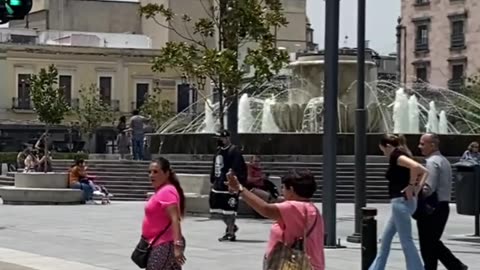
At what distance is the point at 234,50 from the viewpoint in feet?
74.7

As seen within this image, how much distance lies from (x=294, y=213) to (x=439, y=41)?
257ft

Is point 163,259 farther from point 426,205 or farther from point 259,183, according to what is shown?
point 259,183

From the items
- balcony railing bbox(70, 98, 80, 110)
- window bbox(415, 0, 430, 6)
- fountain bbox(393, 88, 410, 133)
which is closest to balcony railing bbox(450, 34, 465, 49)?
window bbox(415, 0, 430, 6)

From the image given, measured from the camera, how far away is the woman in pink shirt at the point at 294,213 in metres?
7.18

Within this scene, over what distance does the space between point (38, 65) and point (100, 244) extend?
185ft

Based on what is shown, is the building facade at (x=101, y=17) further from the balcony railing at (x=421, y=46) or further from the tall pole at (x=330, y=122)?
the tall pole at (x=330, y=122)

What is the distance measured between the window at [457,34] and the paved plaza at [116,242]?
59015 mm

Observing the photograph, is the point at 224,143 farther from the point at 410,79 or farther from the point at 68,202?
the point at 410,79

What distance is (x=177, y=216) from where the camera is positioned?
898cm

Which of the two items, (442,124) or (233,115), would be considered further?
(442,124)

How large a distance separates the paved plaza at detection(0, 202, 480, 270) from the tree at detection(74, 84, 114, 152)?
45.0m

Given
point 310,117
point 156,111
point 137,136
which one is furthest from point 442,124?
point 156,111

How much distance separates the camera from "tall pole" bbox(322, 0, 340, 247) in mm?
16047

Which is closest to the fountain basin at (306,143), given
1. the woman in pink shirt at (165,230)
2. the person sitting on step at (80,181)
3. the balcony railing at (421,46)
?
the person sitting on step at (80,181)
